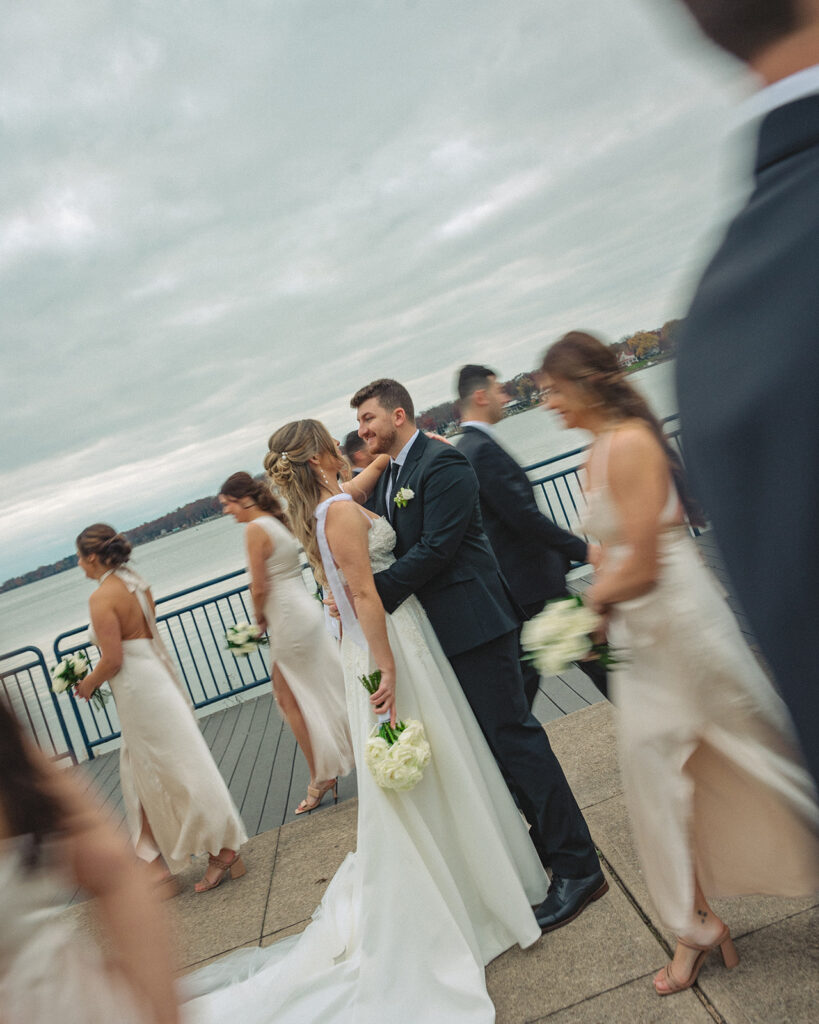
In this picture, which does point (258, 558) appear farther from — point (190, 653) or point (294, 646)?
point (190, 653)

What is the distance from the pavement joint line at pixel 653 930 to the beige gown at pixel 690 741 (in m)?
0.25

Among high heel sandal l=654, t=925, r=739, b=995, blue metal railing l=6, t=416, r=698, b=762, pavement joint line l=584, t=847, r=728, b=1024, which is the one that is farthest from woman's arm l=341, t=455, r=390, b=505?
blue metal railing l=6, t=416, r=698, b=762

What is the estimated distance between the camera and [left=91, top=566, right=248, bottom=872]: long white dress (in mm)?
4887

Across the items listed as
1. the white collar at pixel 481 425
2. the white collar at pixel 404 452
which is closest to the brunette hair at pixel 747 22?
the white collar at pixel 404 452

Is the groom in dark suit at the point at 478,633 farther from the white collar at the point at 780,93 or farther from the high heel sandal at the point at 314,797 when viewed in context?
the white collar at the point at 780,93

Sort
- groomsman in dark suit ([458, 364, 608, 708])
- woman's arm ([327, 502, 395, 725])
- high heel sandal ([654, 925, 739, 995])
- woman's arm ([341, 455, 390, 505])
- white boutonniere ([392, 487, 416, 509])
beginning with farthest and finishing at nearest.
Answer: woman's arm ([341, 455, 390, 505]), groomsman in dark suit ([458, 364, 608, 708]), white boutonniere ([392, 487, 416, 509]), woman's arm ([327, 502, 395, 725]), high heel sandal ([654, 925, 739, 995])

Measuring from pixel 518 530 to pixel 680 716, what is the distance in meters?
2.01

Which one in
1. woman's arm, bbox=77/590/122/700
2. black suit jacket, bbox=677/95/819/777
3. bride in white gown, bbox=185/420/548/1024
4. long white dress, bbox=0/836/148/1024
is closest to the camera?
black suit jacket, bbox=677/95/819/777

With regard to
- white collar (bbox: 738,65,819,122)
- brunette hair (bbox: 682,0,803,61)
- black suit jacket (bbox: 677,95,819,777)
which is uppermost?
brunette hair (bbox: 682,0,803,61)

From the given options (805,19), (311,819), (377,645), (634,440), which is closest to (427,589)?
(377,645)

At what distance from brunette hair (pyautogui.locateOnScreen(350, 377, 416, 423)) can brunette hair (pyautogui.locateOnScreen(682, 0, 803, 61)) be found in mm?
3316

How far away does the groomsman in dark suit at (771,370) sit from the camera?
1.63ft

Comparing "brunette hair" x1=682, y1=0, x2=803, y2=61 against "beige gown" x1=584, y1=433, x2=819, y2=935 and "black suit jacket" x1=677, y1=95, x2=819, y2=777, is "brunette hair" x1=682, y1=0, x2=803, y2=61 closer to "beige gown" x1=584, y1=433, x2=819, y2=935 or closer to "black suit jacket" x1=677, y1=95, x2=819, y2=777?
"black suit jacket" x1=677, y1=95, x2=819, y2=777

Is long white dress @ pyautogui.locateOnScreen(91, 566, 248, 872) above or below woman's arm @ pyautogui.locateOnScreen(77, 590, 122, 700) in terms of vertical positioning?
below
